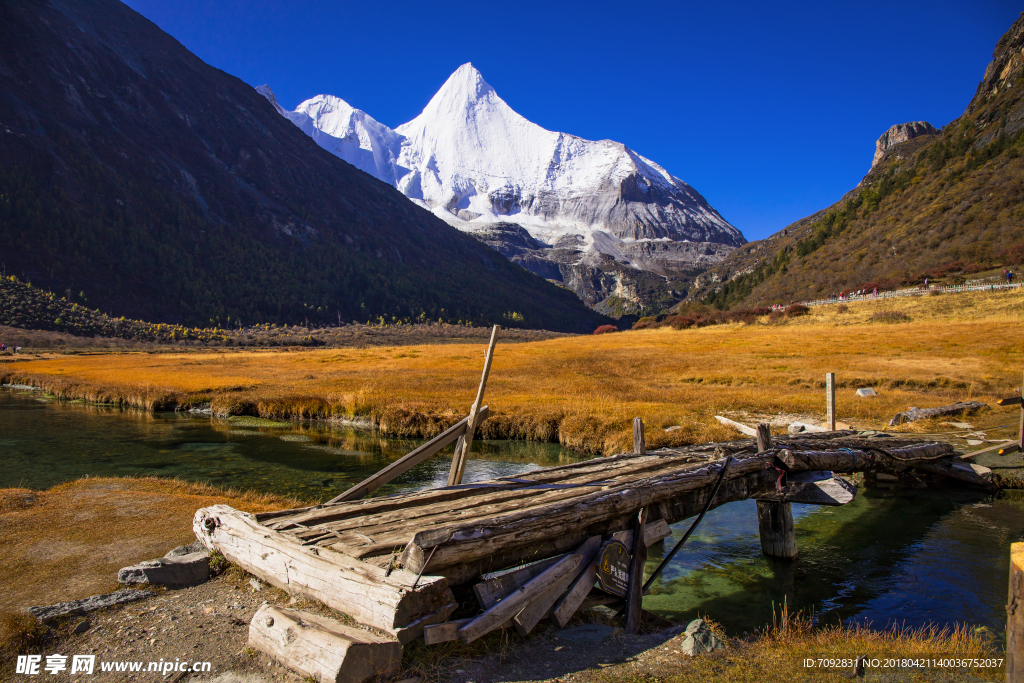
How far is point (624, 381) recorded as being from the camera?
32062mm

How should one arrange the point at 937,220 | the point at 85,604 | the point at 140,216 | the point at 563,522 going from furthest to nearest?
1. the point at 140,216
2. the point at 937,220
3. the point at 563,522
4. the point at 85,604

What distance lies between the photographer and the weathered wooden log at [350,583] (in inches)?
202

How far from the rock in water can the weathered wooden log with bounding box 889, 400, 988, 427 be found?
16.5 m

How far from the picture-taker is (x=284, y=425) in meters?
25.7

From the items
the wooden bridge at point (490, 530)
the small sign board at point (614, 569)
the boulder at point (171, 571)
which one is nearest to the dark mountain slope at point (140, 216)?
the boulder at point (171, 571)

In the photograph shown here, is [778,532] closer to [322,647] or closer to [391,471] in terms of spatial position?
[391,471]

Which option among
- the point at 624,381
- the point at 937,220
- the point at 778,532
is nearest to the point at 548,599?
the point at 778,532

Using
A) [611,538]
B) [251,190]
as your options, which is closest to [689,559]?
[611,538]

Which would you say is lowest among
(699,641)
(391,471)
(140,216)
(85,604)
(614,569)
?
(699,641)

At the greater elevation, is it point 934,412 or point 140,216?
point 140,216

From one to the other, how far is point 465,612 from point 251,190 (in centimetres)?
21489

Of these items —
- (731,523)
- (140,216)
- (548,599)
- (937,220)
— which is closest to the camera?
(548,599)

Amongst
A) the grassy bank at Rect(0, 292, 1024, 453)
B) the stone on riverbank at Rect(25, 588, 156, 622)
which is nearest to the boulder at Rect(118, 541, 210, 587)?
the stone on riverbank at Rect(25, 588, 156, 622)

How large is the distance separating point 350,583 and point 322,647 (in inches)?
26.7
